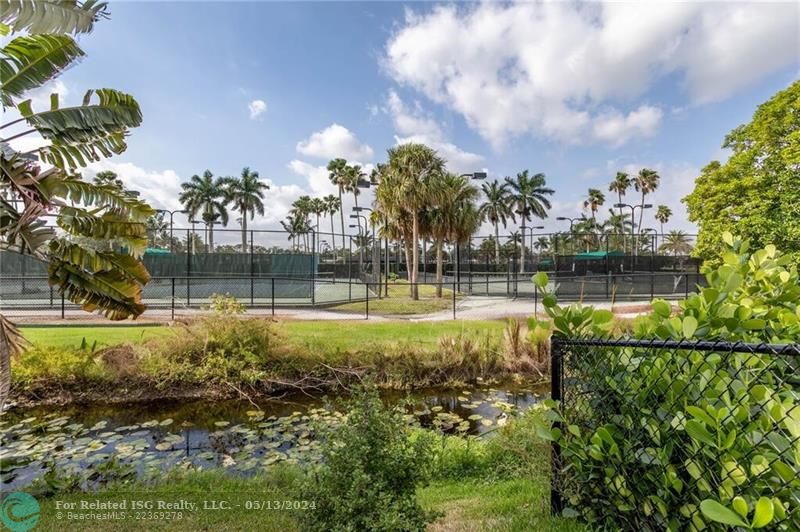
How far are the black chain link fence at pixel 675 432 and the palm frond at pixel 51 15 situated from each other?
17.4ft

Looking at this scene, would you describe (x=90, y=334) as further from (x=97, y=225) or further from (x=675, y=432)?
(x=675, y=432)

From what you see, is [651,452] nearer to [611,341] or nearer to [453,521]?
[611,341]

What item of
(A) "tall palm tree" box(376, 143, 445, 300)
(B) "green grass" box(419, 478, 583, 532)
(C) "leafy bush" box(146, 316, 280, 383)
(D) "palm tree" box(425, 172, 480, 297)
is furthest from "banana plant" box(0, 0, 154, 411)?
(D) "palm tree" box(425, 172, 480, 297)

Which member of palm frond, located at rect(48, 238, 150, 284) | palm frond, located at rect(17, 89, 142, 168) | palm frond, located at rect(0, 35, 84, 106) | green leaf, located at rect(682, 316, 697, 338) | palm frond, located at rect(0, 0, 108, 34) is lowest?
green leaf, located at rect(682, 316, 697, 338)

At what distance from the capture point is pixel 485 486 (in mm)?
3465

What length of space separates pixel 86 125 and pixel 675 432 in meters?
5.64

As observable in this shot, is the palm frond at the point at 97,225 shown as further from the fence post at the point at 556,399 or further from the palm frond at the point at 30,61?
the fence post at the point at 556,399

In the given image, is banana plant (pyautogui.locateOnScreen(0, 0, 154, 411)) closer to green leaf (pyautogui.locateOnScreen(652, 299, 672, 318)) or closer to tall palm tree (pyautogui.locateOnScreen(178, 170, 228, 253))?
green leaf (pyautogui.locateOnScreen(652, 299, 672, 318))

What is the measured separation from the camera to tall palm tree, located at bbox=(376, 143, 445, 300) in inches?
813

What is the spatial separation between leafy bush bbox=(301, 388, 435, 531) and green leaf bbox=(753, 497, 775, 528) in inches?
52.0

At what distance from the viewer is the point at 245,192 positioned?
48.4 metres

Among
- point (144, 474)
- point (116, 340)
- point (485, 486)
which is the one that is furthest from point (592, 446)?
point (116, 340)

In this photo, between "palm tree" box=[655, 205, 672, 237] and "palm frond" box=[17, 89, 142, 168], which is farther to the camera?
"palm tree" box=[655, 205, 672, 237]

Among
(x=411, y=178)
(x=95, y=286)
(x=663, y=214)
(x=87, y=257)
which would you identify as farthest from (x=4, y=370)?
(x=663, y=214)
